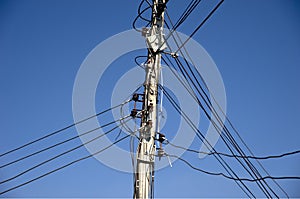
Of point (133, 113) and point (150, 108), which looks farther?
point (133, 113)

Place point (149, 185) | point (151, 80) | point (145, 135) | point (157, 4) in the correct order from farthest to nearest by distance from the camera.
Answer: point (157, 4)
point (151, 80)
point (145, 135)
point (149, 185)

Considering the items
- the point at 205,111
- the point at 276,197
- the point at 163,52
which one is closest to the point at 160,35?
the point at 163,52

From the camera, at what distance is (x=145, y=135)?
6.18 meters

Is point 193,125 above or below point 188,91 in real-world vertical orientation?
below

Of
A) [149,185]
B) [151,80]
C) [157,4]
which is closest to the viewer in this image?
[149,185]

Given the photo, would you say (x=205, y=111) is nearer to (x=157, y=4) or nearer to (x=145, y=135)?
(x=145, y=135)

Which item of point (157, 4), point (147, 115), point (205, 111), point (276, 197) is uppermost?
point (157, 4)

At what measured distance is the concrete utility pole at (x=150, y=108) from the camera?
5824 millimetres

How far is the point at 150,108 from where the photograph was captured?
6.42 meters

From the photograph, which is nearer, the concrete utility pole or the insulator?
the concrete utility pole

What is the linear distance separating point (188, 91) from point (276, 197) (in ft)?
9.97

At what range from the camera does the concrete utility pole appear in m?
5.82

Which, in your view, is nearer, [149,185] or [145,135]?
[149,185]

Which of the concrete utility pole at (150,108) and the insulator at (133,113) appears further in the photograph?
the insulator at (133,113)
